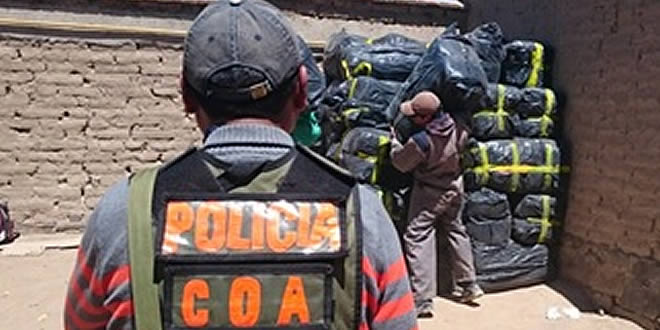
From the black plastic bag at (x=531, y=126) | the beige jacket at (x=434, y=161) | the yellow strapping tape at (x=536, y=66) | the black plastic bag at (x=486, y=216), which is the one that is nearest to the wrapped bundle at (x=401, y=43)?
the yellow strapping tape at (x=536, y=66)

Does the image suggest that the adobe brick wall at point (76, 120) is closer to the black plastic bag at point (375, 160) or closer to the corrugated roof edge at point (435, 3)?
the black plastic bag at point (375, 160)

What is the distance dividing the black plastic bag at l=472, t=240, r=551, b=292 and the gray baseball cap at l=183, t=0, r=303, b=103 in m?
4.35

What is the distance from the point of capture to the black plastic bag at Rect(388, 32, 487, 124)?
197 inches

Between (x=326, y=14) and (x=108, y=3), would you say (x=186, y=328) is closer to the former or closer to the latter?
(x=108, y=3)

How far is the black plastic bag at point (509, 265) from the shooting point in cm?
537

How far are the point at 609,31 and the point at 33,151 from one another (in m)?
4.79

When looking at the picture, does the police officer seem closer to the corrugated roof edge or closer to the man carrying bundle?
the man carrying bundle

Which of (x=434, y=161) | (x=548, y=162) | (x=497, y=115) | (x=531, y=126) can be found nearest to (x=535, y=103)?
(x=531, y=126)

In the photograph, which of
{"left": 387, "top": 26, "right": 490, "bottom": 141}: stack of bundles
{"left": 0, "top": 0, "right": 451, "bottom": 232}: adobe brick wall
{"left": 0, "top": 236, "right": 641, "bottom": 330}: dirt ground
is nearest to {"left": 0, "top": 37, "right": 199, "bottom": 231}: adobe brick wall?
{"left": 0, "top": 0, "right": 451, "bottom": 232}: adobe brick wall

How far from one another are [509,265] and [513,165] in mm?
739

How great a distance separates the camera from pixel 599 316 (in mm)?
4883

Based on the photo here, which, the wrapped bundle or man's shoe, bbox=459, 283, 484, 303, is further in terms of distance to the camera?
the wrapped bundle

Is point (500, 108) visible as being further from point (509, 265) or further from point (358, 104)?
point (509, 265)

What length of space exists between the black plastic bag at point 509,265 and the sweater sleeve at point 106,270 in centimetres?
441
